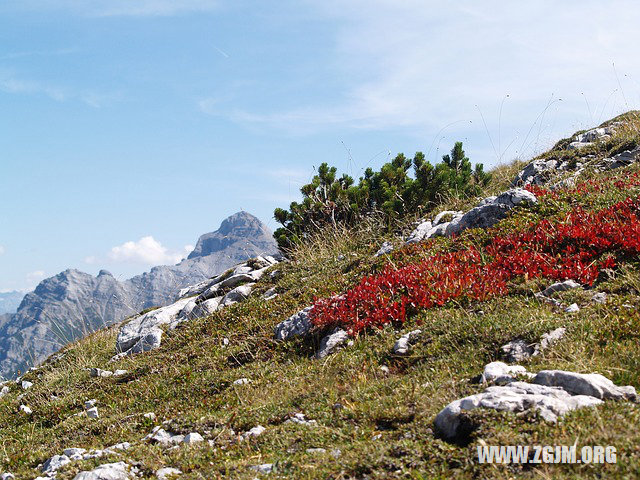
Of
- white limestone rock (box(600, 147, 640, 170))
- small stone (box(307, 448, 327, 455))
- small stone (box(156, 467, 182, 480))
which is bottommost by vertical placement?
small stone (box(156, 467, 182, 480))

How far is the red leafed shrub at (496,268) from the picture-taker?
7.89 meters

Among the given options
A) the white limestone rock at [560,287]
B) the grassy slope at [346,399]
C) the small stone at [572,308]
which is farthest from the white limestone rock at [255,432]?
the white limestone rock at [560,287]

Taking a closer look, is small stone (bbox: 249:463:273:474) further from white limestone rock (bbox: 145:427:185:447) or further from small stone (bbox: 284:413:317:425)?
white limestone rock (bbox: 145:427:185:447)

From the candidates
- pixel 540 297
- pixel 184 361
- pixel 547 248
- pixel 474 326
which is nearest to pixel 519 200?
pixel 547 248

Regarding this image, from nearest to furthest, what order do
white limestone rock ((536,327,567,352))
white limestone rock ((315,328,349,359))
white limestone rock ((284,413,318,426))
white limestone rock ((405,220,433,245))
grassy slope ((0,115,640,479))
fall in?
1. grassy slope ((0,115,640,479))
2. white limestone rock ((284,413,318,426))
3. white limestone rock ((536,327,567,352))
4. white limestone rock ((315,328,349,359))
5. white limestone rock ((405,220,433,245))

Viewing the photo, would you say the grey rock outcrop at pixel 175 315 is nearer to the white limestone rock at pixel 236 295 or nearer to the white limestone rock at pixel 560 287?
the white limestone rock at pixel 236 295

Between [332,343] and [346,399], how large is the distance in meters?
2.23

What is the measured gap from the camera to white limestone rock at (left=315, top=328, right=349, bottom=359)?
7852 millimetres

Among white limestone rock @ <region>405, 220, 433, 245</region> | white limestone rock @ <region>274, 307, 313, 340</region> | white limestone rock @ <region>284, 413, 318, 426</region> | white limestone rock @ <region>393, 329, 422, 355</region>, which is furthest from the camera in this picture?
white limestone rock @ <region>405, 220, 433, 245</region>

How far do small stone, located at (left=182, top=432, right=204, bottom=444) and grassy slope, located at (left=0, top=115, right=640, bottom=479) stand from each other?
15 cm

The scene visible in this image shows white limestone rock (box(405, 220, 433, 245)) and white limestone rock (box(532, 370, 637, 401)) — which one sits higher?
white limestone rock (box(405, 220, 433, 245))

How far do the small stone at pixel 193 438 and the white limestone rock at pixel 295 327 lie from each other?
11.2 ft

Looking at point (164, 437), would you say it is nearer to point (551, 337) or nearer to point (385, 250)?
point (551, 337)

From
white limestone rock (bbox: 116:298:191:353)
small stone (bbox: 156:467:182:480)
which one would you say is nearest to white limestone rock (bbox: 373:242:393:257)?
white limestone rock (bbox: 116:298:191:353)
